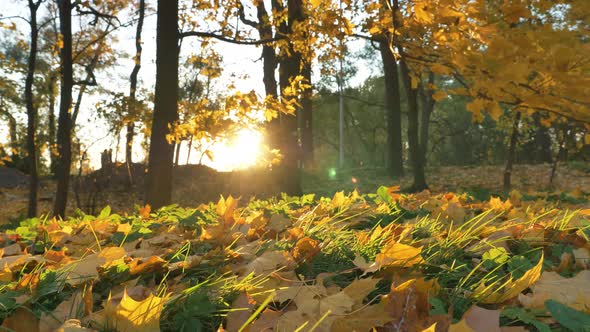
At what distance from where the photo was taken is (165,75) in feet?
19.6

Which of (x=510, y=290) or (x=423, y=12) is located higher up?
(x=423, y=12)

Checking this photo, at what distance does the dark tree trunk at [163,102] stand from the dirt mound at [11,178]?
12.6 meters

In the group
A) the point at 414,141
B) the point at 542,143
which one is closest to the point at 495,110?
the point at 414,141

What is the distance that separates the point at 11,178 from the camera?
16625 mm

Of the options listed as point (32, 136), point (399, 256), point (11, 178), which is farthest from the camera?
point (11, 178)

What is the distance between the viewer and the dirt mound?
53.1 feet

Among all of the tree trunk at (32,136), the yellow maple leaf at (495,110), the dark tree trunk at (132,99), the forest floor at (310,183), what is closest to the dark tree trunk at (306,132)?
the forest floor at (310,183)

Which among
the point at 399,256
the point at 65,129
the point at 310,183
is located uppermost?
the point at 65,129

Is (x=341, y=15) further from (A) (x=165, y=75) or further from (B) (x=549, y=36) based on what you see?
(A) (x=165, y=75)

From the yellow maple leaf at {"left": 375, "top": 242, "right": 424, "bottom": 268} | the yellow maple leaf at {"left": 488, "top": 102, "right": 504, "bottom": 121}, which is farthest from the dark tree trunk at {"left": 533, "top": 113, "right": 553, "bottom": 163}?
the yellow maple leaf at {"left": 375, "top": 242, "right": 424, "bottom": 268}

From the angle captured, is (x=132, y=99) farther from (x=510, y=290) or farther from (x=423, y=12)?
(x=510, y=290)

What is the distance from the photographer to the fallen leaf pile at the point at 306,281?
3.48 ft

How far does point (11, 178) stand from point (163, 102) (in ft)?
44.2

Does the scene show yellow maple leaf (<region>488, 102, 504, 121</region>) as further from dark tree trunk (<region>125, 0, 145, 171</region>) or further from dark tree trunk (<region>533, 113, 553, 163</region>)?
dark tree trunk (<region>533, 113, 553, 163</region>)
